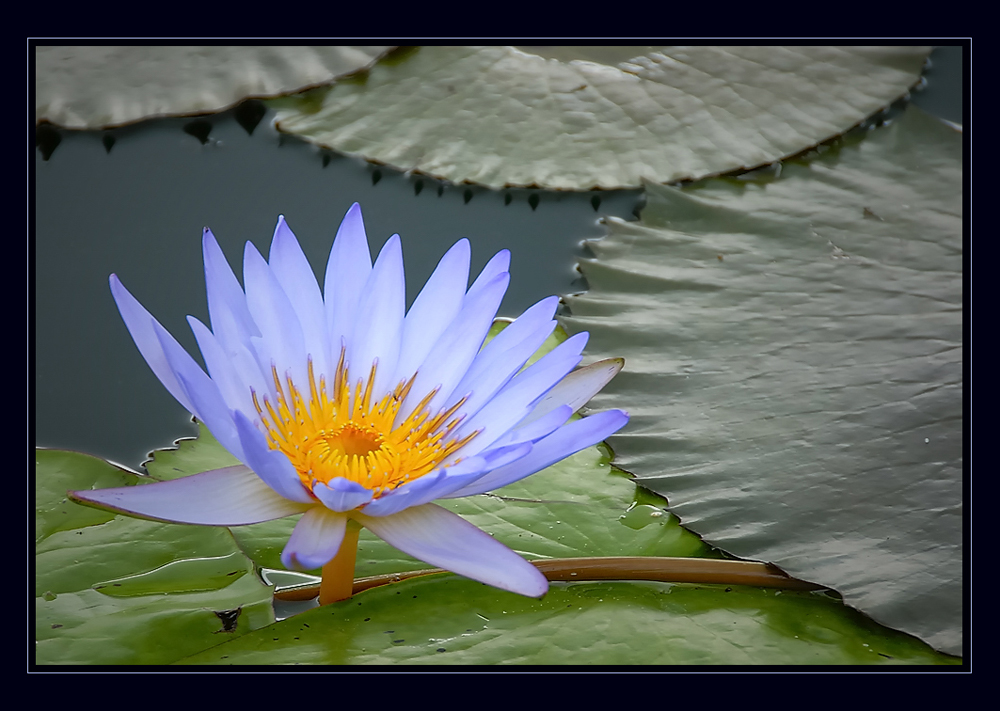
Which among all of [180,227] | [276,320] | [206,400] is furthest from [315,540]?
[180,227]

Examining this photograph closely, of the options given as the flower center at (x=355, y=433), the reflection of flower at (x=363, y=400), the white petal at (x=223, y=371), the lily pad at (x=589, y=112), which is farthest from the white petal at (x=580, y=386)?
the lily pad at (x=589, y=112)

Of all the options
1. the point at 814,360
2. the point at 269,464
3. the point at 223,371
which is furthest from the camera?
the point at 814,360

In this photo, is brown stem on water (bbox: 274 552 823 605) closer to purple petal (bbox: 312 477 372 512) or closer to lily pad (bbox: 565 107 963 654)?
lily pad (bbox: 565 107 963 654)

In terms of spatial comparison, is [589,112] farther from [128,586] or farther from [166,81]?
[128,586]

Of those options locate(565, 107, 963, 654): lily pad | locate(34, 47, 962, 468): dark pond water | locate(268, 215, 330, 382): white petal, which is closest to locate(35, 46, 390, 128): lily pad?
locate(34, 47, 962, 468): dark pond water

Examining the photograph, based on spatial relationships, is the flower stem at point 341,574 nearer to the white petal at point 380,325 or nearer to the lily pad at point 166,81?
the white petal at point 380,325
